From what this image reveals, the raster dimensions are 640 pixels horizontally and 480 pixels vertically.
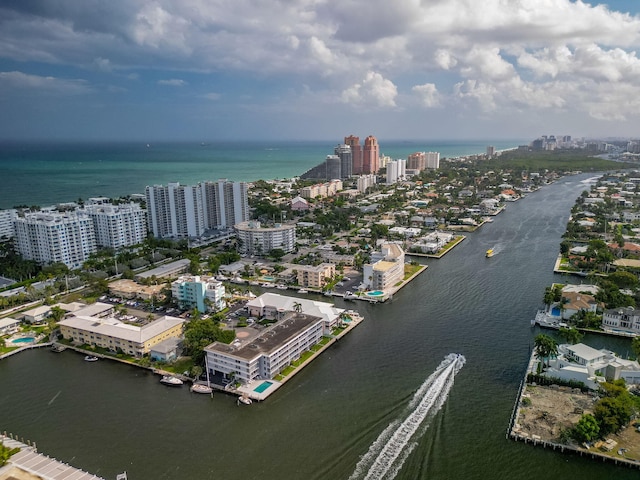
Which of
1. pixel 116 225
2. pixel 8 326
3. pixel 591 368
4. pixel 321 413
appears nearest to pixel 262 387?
pixel 321 413

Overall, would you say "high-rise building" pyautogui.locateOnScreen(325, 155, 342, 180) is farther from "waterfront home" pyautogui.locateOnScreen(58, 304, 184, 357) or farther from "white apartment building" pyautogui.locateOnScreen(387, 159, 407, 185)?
"waterfront home" pyautogui.locateOnScreen(58, 304, 184, 357)

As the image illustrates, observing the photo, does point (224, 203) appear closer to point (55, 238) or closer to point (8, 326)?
point (55, 238)

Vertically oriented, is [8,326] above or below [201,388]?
above

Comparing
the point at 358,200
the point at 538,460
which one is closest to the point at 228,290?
the point at 538,460

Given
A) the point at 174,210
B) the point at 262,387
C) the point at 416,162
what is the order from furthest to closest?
the point at 416,162, the point at 174,210, the point at 262,387

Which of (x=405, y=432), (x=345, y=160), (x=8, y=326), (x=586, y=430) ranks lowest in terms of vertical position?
(x=405, y=432)

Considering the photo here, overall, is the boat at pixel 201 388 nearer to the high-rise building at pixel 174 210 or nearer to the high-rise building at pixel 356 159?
the high-rise building at pixel 174 210
